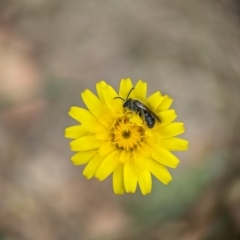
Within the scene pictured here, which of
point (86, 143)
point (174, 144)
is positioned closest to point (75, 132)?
point (86, 143)

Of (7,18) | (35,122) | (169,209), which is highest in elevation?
(7,18)

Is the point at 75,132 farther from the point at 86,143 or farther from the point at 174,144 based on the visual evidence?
the point at 174,144

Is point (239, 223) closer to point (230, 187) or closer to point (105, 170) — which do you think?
point (230, 187)

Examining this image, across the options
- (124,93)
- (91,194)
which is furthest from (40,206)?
(124,93)

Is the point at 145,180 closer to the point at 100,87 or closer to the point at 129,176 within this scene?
the point at 129,176

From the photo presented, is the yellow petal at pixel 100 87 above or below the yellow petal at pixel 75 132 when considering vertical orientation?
above
